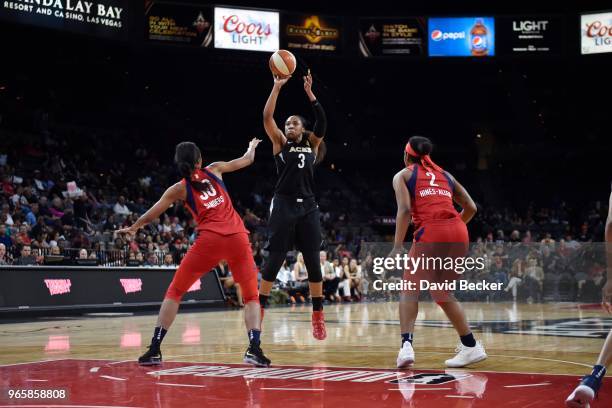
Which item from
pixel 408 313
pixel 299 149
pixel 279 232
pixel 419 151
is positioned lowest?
pixel 408 313

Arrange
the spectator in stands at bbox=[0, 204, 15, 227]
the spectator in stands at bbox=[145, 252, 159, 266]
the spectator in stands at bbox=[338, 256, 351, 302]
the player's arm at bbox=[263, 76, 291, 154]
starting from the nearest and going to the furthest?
the player's arm at bbox=[263, 76, 291, 154] → the spectator in stands at bbox=[0, 204, 15, 227] → the spectator in stands at bbox=[145, 252, 159, 266] → the spectator in stands at bbox=[338, 256, 351, 302]

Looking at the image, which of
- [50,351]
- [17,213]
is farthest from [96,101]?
[50,351]

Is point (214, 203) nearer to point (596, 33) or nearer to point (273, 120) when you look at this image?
point (273, 120)

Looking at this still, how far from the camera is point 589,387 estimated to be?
409 centimetres

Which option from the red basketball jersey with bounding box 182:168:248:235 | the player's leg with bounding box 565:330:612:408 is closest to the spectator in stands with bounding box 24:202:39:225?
the red basketball jersey with bounding box 182:168:248:235

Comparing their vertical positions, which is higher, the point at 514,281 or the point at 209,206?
the point at 209,206

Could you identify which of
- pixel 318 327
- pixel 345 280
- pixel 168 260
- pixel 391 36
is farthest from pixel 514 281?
pixel 318 327

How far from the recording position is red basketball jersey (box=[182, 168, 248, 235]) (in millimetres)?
6250

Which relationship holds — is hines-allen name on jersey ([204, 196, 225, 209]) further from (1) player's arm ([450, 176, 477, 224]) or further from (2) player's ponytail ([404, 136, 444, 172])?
(1) player's arm ([450, 176, 477, 224])

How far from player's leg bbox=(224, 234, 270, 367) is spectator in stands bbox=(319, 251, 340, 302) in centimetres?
1367

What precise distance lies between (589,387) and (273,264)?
3.47 metres

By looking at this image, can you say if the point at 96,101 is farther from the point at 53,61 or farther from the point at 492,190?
the point at 492,190

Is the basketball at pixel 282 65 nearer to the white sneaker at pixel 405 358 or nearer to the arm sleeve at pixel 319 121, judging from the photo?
the arm sleeve at pixel 319 121

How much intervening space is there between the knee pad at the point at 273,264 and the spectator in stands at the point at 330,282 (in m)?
12.9
